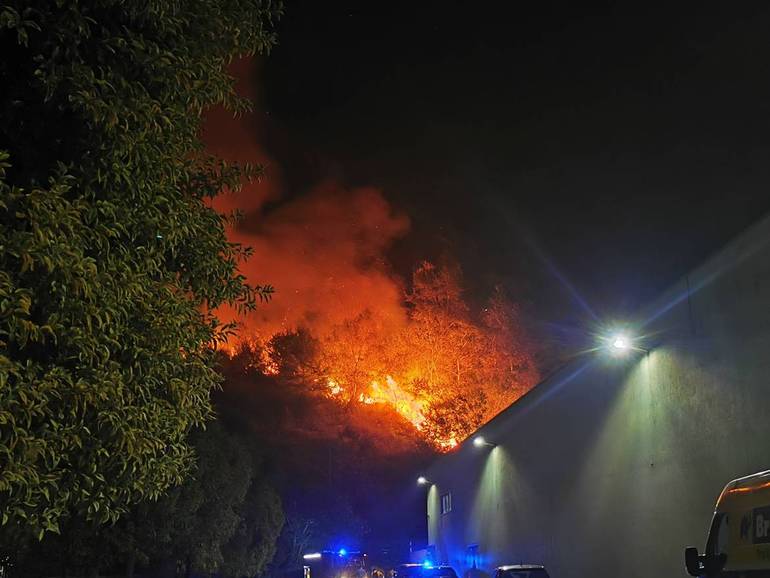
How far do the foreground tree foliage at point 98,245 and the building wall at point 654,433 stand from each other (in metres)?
9.92

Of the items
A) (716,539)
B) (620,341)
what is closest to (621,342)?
(620,341)

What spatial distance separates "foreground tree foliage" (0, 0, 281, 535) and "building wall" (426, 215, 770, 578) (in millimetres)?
9921

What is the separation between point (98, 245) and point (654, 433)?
1409 centimetres

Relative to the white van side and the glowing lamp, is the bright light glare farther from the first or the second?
the white van side

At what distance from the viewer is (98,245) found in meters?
4.95

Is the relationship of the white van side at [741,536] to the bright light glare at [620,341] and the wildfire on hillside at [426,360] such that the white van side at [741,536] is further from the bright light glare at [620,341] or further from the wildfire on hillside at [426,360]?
the wildfire on hillside at [426,360]

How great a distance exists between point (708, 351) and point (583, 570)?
27.0 feet

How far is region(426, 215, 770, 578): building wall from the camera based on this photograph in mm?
13375

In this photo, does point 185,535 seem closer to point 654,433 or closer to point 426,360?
point 654,433

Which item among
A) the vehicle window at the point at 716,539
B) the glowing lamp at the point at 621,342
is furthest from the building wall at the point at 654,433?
the vehicle window at the point at 716,539

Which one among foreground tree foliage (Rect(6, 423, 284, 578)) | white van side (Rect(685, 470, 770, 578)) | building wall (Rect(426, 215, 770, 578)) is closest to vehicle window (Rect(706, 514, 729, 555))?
white van side (Rect(685, 470, 770, 578))

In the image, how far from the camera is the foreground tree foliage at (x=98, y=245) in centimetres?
459

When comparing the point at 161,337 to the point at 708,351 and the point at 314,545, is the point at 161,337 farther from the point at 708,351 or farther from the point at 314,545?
the point at 314,545

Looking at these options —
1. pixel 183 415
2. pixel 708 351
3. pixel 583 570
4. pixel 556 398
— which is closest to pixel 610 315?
pixel 556 398
